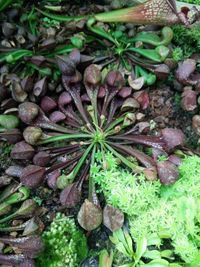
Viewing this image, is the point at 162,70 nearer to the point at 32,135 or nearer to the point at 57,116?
the point at 57,116

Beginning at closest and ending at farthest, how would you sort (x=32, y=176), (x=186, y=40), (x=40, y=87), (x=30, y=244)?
1. (x=30, y=244)
2. (x=32, y=176)
3. (x=40, y=87)
4. (x=186, y=40)

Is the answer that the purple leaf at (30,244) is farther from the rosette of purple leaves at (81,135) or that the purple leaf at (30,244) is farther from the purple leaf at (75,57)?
the purple leaf at (75,57)

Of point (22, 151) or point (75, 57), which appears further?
point (75, 57)

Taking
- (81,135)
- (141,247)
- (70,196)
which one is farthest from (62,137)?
(141,247)

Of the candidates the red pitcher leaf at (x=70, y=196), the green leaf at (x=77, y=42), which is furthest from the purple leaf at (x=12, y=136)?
the green leaf at (x=77, y=42)

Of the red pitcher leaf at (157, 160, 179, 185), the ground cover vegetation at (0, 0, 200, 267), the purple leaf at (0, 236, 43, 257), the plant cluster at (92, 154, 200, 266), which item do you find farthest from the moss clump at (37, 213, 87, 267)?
the red pitcher leaf at (157, 160, 179, 185)

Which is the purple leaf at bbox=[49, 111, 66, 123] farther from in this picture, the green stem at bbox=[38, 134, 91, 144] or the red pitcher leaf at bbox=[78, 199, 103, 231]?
the red pitcher leaf at bbox=[78, 199, 103, 231]

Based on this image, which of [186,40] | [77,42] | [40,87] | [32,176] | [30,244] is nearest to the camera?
[30,244]
